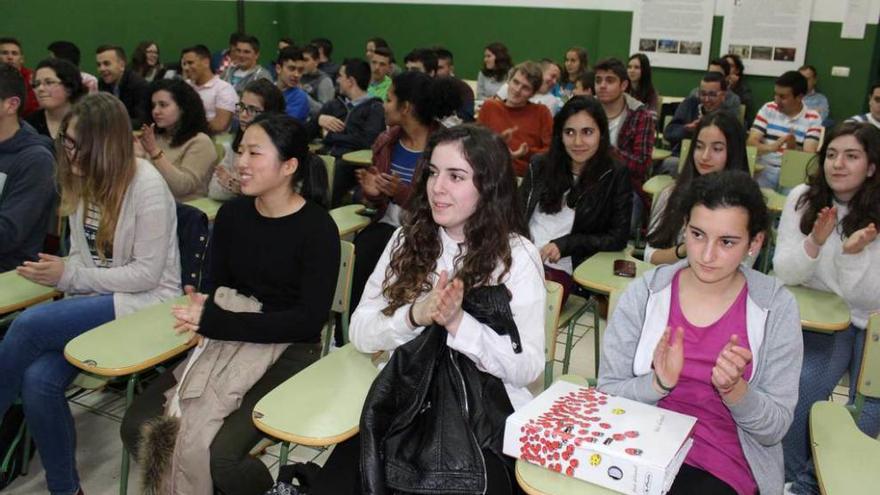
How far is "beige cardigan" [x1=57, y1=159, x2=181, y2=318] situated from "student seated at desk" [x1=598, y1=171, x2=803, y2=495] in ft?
5.34

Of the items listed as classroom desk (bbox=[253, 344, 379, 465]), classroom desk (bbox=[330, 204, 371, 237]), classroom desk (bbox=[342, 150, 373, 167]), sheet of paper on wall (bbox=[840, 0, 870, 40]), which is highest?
sheet of paper on wall (bbox=[840, 0, 870, 40])

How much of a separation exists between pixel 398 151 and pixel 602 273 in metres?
1.51

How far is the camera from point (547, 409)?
64.0 inches

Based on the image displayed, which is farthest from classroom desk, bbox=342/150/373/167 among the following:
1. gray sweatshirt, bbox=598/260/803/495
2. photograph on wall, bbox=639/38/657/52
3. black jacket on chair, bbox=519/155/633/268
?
photograph on wall, bbox=639/38/657/52

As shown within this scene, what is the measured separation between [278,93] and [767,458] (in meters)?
3.60

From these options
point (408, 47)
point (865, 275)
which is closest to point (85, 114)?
point (865, 275)

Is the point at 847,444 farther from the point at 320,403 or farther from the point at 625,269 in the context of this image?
the point at 320,403

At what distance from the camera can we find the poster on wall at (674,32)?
8.44m

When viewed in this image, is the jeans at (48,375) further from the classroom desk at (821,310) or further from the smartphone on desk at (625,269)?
the classroom desk at (821,310)

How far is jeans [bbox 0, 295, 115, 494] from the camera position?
2395 millimetres

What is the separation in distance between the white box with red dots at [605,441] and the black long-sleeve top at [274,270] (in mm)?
898

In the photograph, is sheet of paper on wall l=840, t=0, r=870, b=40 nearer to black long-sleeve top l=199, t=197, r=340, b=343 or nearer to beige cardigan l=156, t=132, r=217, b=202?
beige cardigan l=156, t=132, r=217, b=202

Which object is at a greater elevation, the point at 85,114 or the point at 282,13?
the point at 282,13

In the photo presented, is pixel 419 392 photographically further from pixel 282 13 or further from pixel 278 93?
pixel 282 13
